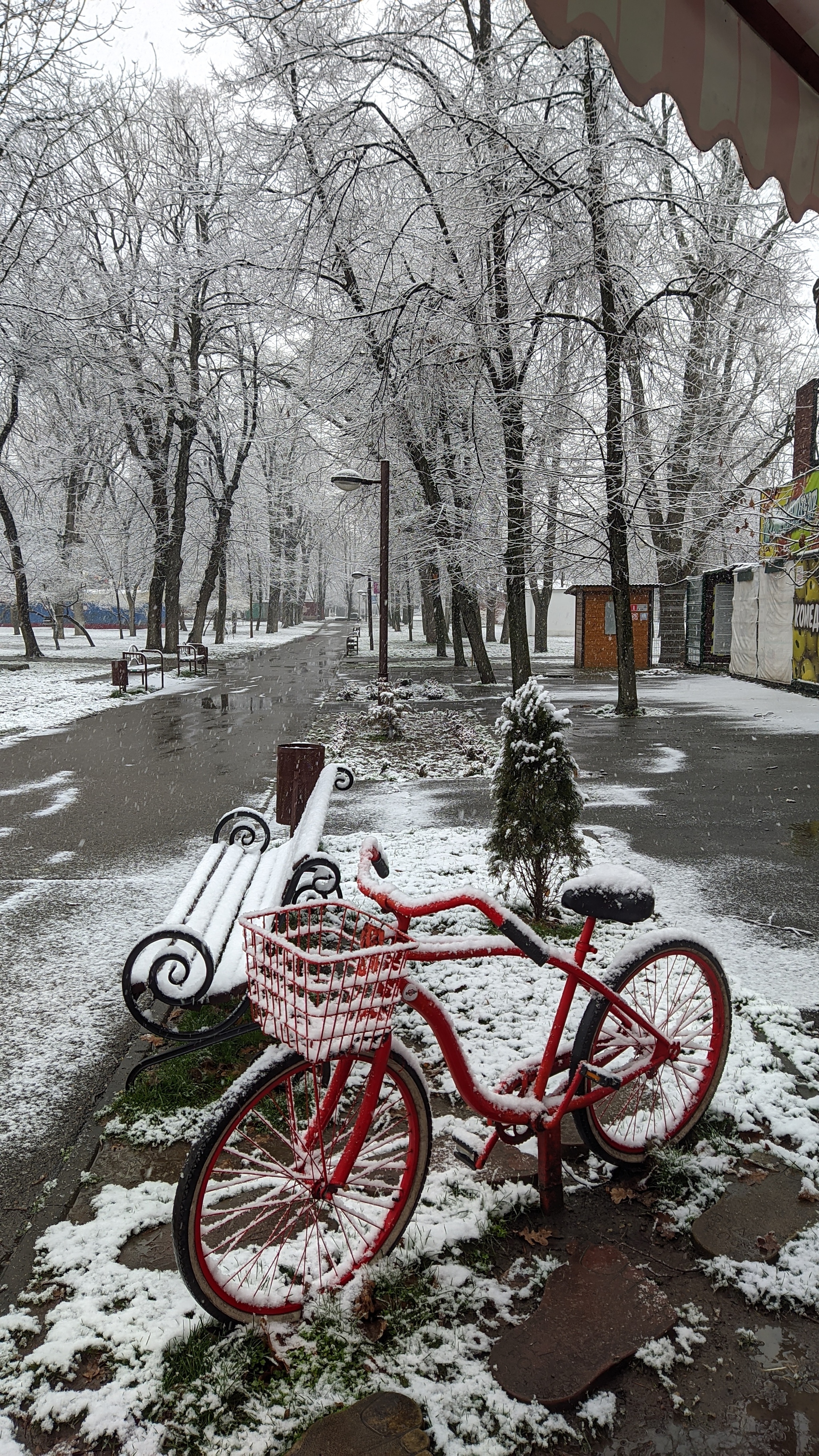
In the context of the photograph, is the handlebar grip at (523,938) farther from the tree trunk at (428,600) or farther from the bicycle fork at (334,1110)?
the tree trunk at (428,600)

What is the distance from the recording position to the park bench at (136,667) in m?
21.1

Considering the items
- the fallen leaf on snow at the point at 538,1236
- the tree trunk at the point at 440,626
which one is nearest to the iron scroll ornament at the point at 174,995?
the fallen leaf on snow at the point at 538,1236

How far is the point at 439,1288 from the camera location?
104 inches

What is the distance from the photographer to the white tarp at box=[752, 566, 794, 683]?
20.4 metres

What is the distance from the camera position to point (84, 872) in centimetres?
712

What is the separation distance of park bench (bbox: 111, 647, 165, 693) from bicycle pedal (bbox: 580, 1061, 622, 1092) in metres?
19.6

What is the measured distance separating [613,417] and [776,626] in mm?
7788

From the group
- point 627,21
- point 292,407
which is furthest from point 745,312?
point 292,407

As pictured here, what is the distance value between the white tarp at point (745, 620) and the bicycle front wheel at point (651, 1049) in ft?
67.1

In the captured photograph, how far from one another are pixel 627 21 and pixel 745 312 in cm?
1518

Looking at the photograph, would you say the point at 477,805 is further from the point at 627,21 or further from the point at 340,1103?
the point at 627,21

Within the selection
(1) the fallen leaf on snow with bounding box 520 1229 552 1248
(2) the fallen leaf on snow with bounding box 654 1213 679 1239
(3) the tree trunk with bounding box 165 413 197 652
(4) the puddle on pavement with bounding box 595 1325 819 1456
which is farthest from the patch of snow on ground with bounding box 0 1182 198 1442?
(3) the tree trunk with bounding box 165 413 197 652

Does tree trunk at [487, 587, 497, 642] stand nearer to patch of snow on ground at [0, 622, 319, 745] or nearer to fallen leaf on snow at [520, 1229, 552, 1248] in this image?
patch of snow on ground at [0, 622, 319, 745]

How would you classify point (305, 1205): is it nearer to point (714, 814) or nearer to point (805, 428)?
point (714, 814)
